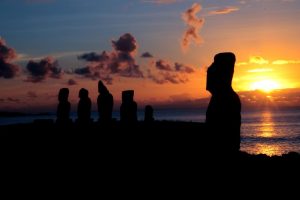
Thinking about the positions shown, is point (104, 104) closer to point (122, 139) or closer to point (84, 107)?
point (84, 107)

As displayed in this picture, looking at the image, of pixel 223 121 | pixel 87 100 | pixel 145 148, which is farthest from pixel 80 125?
pixel 223 121

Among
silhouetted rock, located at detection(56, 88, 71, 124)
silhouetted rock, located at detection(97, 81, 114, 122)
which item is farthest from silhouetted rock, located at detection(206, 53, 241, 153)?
silhouetted rock, located at detection(56, 88, 71, 124)

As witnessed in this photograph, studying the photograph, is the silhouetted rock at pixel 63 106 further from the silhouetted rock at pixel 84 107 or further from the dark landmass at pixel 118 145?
the silhouetted rock at pixel 84 107

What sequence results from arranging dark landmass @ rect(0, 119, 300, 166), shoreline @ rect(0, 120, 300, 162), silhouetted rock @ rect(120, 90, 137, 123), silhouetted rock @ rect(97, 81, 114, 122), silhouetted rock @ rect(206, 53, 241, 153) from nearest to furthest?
silhouetted rock @ rect(206, 53, 241, 153), dark landmass @ rect(0, 119, 300, 166), shoreline @ rect(0, 120, 300, 162), silhouetted rock @ rect(120, 90, 137, 123), silhouetted rock @ rect(97, 81, 114, 122)

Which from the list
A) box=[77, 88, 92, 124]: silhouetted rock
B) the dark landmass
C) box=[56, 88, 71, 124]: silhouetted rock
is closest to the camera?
the dark landmass

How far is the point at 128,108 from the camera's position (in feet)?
107

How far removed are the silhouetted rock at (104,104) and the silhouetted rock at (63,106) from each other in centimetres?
403

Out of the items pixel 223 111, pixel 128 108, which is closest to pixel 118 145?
pixel 128 108

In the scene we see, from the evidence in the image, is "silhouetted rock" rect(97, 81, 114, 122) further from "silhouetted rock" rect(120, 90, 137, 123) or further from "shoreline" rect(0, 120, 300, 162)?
"silhouetted rock" rect(120, 90, 137, 123)

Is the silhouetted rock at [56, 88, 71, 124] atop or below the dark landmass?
atop

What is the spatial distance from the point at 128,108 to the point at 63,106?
255 inches

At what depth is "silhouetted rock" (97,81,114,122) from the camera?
33031 mm

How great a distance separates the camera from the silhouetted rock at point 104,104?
3303cm

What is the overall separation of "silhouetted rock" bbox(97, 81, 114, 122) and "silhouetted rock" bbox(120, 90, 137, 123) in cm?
102
